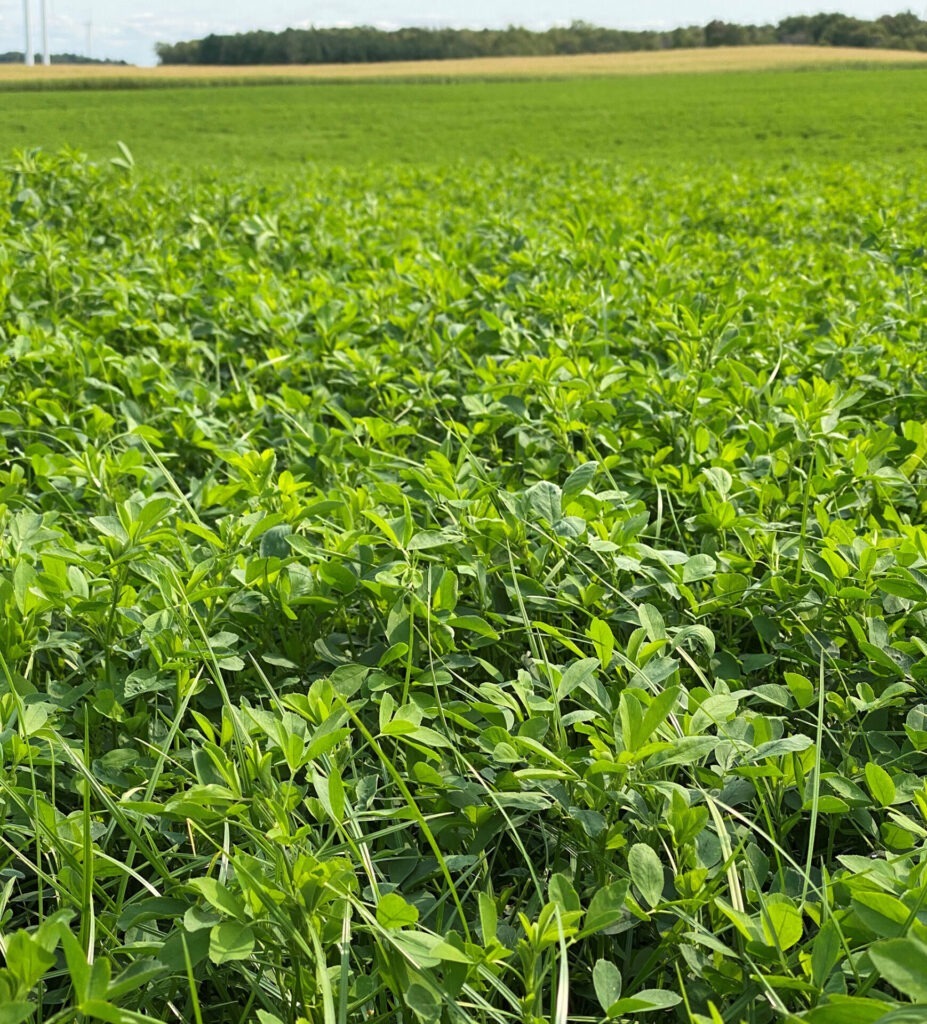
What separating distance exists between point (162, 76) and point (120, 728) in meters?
59.1

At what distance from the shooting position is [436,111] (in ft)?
120

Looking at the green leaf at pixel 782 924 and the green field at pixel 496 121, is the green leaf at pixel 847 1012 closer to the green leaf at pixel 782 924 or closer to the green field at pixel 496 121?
the green leaf at pixel 782 924

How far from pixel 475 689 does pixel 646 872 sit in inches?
17.0

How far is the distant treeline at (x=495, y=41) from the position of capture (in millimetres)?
71312

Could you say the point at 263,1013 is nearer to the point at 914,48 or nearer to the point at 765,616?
the point at 765,616

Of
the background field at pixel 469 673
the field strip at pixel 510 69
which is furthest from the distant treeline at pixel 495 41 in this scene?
the background field at pixel 469 673

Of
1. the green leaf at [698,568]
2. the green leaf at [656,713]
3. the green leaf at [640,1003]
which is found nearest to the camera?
the green leaf at [640,1003]

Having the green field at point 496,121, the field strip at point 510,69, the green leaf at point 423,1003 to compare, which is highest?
the field strip at point 510,69

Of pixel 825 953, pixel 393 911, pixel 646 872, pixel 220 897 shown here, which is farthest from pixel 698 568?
pixel 220 897

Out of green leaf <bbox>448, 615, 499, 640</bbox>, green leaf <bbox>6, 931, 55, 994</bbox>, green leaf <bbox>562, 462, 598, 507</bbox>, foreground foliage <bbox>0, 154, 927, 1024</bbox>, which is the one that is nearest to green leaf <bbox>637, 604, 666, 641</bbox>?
foreground foliage <bbox>0, 154, 927, 1024</bbox>

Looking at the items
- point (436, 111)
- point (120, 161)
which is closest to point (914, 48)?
point (436, 111)

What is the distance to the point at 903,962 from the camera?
2.94 feet

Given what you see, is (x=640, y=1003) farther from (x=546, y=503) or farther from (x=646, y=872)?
(x=546, y=503)

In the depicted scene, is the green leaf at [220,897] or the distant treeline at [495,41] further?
the distant treeline at [495,41]
